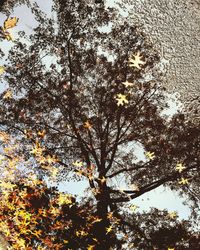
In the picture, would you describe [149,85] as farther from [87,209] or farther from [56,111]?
[87,209]

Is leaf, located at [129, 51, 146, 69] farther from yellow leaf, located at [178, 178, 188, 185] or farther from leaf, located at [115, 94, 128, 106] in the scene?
yellow leaf, located at [178, 178, 188, 185]

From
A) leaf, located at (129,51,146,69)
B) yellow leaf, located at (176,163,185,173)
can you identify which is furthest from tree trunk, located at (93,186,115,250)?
leaf, located at (129,51,146,69)

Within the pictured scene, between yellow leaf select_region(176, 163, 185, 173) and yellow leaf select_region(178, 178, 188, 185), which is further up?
yellow leaf select_region(176, 163, 185, 173)

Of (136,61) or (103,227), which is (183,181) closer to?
(103,227)

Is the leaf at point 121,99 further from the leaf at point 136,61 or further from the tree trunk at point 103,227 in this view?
the tree trunk at point 103,227

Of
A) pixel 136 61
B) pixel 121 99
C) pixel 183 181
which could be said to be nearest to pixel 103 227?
pixel 183 181

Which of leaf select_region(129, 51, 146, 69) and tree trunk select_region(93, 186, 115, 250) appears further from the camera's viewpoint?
leaf select_region(129, 51, 146, 69)

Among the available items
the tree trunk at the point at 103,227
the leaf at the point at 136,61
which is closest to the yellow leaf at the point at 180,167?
the tree trunk at the point at 103,227

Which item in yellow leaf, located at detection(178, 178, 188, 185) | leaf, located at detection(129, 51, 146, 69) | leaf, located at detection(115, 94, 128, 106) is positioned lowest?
yellow leaf, located at detection(178, 178, 188, 185)

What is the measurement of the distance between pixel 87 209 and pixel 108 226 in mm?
724

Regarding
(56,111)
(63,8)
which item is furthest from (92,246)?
(63,8)

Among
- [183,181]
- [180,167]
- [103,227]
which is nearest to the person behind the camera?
[103,227]

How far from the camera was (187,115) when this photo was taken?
7.37 metres

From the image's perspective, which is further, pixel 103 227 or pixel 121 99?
pixel 121 99
